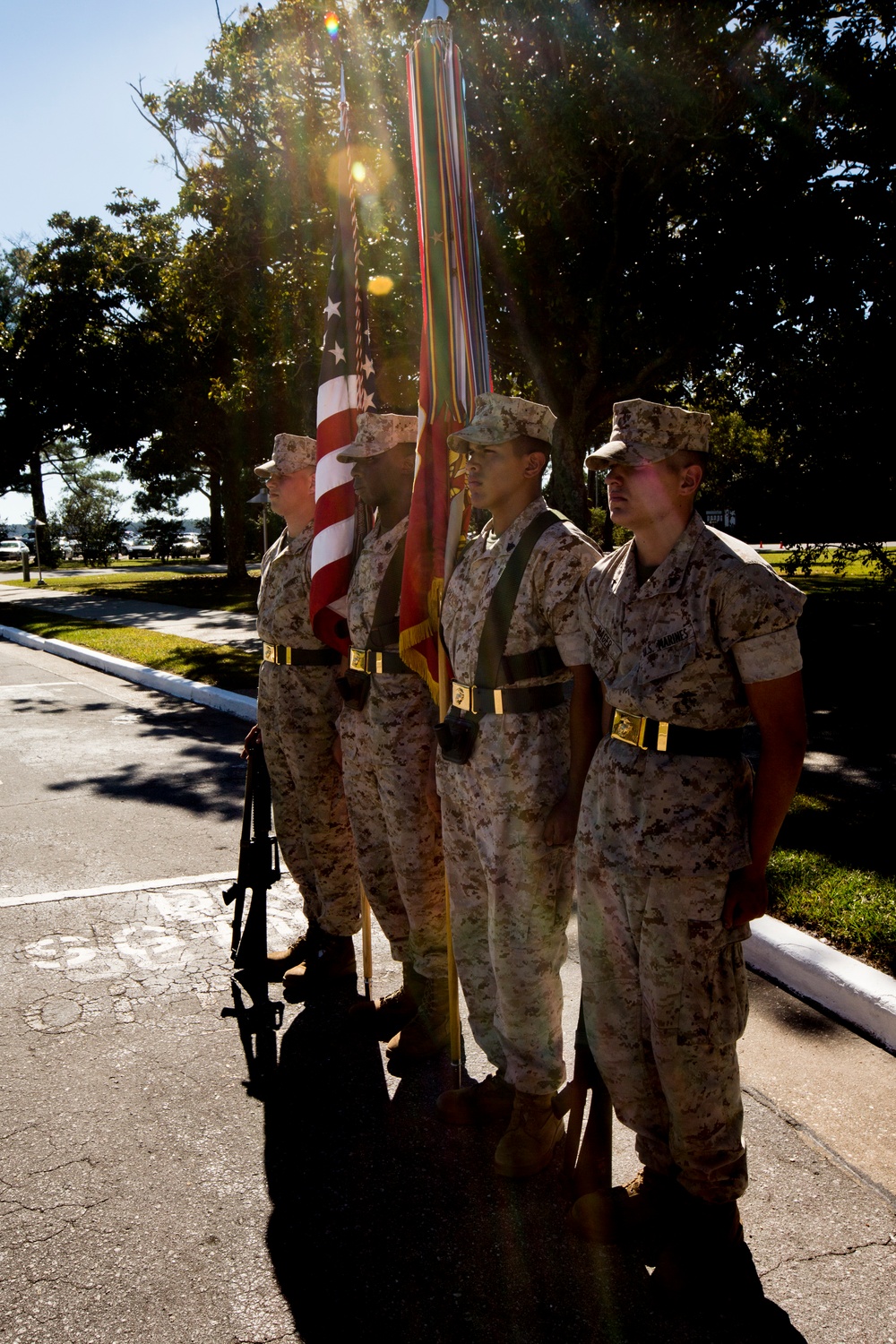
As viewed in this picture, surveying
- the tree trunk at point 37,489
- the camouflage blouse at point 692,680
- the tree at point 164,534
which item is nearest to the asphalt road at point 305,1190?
the camouflage blouse at point 692,680

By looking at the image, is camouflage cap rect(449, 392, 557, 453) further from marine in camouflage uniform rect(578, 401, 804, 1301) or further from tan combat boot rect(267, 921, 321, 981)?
tan combat boot rect(267, 921, 321, 981)

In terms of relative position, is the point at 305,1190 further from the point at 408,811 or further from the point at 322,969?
the point at 322,969

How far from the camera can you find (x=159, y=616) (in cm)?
2055

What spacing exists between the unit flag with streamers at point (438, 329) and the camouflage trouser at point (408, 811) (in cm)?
23

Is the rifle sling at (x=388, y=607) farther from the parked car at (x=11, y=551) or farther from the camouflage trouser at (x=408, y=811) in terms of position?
the parked car at (x=11, y=551)

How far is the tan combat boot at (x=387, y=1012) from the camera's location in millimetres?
3859

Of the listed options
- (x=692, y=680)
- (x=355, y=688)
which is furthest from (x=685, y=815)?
(x=355, y=688)

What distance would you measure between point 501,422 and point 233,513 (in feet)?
→ 86.7

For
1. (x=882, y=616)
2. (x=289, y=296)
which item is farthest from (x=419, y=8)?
(x=882, y=616)

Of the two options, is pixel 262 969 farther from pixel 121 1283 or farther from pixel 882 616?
pixel 882 616

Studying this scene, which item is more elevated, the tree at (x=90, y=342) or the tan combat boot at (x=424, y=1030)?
the tree at (x=90, y=342)

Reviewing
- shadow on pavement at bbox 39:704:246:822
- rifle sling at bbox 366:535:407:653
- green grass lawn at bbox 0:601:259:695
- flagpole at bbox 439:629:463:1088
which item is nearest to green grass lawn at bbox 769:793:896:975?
flagpole at bbox 439:629:463:1088

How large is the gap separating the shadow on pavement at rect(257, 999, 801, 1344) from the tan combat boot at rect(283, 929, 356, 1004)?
0.75 m

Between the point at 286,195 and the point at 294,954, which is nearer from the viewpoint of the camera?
the point at 294,954
